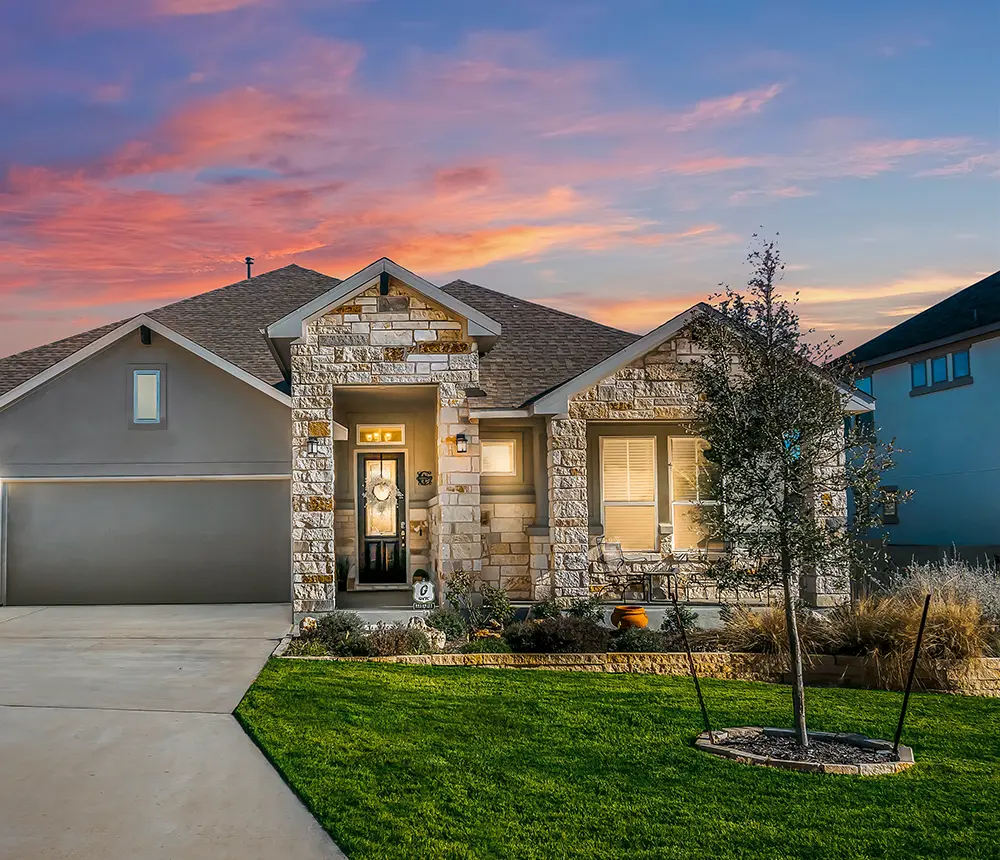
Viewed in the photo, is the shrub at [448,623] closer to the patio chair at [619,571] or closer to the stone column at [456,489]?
the stone column at [456,489]

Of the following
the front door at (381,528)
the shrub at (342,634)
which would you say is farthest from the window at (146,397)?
the shrub at (342,634)

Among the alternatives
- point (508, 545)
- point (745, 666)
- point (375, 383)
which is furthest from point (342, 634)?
point (508, 545)

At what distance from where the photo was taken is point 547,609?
1477cm

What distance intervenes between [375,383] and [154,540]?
6.15 m

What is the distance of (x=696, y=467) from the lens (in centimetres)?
1756

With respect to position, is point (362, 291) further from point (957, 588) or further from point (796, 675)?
point (796, 675)

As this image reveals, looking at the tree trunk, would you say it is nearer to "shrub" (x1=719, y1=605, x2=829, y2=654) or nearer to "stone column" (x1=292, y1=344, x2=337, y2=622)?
"shrub" (x1=719, y1=605, x2=829, y2=654)

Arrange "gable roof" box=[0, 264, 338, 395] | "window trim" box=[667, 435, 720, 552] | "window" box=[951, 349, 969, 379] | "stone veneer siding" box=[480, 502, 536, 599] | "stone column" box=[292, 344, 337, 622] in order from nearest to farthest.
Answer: "stone column" box=[292, 344, 337, 622], "window trim" box=[667, 435, 720, 552], "stone veneer siding" box=[480, 502, 536, 599], "gable roof" box=[0, 264, 338, 395], "window" box=[951, 349, 969, 379]

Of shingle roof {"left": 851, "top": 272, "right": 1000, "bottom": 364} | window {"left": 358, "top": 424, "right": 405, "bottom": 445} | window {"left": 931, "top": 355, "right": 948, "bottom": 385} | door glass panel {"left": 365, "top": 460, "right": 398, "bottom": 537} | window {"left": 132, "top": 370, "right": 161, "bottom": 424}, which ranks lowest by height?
door glass panel {"left": 365, "top": 460, "right": 398, "bottom": 537}

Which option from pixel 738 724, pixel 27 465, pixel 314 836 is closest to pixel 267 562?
pixel 27 465

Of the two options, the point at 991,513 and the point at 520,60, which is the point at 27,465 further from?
the point at 991,513

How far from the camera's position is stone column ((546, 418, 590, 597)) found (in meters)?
15.5

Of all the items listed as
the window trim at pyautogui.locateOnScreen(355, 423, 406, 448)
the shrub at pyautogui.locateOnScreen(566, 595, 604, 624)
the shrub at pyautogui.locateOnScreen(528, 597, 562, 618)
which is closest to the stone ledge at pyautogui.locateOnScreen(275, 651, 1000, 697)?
the shrub at pyautogui.locateOnScreen(566, 595, 604, 624)

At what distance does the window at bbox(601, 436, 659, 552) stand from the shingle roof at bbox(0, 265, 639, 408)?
172 cm
